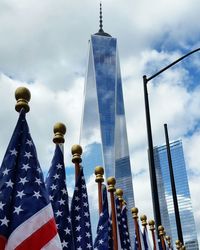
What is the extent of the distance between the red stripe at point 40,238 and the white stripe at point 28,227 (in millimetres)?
29

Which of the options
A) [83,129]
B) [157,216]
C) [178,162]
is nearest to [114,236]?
[157,216]

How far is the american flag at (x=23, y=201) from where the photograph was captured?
3725mm

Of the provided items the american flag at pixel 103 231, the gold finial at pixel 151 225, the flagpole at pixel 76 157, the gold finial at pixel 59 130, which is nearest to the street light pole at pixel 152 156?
the gold finial at pixel 151 225

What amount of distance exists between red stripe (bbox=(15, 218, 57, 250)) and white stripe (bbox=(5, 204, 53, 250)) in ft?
0.10

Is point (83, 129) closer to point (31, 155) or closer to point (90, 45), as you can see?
point (90, 45)

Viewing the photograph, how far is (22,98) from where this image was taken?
433cm

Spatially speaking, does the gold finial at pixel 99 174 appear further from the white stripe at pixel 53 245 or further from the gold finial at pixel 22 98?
the white stripe at pixel 53 245

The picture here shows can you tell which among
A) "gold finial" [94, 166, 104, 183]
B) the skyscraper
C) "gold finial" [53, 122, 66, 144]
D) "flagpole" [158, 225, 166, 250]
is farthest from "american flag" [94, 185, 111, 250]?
the skyscraper

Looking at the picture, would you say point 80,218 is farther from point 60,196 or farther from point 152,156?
point 152,156

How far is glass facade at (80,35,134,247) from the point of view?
373 ft

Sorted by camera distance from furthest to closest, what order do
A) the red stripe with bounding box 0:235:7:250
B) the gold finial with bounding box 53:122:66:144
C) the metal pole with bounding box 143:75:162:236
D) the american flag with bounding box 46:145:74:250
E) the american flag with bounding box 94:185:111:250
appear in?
the metal pole with bounding box 143:75:162:236
the american flag with bounding box 94:185:111:250
the gold finial with bounding box 53:122:66:144
the american flag with bounding box 46:145:74:250
the red stripe with bounding box 0:235:7:250

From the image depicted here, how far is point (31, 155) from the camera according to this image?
13.8 ft

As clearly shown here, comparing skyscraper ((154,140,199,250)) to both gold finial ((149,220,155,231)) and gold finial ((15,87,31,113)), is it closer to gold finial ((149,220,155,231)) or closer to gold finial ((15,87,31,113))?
gold finial ((149,220,155,231))

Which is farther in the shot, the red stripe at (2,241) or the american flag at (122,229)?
the american flag at (122,229)
